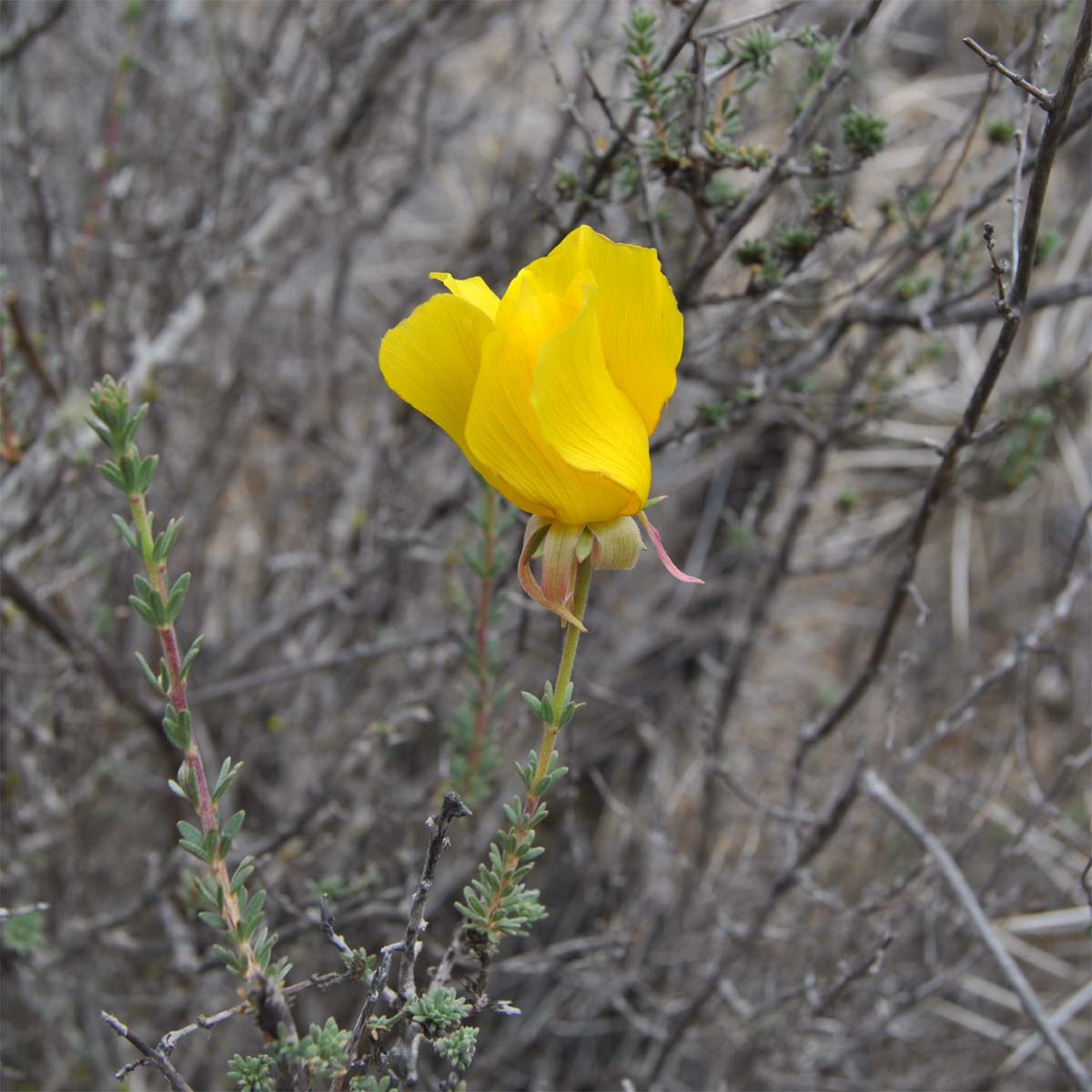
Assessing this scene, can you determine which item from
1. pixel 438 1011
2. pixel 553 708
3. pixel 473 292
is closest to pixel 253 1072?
pixel 438 1011

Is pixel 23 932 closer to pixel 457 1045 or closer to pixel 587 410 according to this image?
pixel 457 1045

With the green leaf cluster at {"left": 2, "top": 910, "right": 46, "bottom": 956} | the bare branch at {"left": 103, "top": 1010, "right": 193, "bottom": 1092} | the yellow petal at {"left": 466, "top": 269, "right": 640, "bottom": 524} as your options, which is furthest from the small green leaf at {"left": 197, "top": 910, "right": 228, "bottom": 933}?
the green leaf cluster at {"left": 2, "top": 910, "right": 46, "bottom": 956}

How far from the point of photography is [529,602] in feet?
5.88

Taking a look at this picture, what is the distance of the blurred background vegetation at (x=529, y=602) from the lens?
178 cm

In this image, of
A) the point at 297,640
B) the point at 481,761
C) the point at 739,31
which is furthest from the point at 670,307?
the point at 297,640

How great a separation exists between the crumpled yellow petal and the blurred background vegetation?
626 mm

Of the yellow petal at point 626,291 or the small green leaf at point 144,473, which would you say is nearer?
the small green leaf at point 144,473

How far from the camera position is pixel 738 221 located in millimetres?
1490

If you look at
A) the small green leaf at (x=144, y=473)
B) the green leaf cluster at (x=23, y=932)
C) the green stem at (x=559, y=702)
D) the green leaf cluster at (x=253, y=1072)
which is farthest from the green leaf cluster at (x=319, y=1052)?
the green leaf cluster at (x=23, y=932)

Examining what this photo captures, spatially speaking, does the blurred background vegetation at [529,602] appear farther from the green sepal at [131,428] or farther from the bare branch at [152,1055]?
the green sepal at [131,428]

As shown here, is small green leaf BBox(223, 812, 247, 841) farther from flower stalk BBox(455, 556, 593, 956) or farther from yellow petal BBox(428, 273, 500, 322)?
yellow petal BBox(428, 273, 500, 322)

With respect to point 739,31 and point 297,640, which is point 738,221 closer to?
point 739,31

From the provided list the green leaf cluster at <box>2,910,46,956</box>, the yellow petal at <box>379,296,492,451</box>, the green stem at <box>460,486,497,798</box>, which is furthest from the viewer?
the green leaf cluster at <box>2,910,46,956</box>

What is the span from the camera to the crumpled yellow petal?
956 mm
